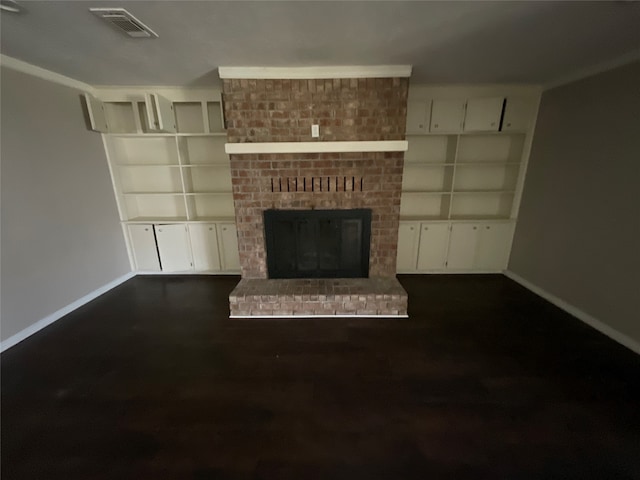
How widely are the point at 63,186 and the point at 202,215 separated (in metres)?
1.51

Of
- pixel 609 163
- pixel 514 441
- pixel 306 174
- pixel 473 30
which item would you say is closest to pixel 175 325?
pixel 306 174

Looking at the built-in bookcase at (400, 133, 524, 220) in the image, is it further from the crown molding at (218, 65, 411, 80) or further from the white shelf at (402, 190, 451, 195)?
the crown molding at (218, 65, 411, 80)

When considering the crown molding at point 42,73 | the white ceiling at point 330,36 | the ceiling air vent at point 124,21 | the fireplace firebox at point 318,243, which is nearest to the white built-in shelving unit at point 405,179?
the crown molding at point 42,73

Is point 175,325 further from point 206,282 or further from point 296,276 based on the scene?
point 296,276

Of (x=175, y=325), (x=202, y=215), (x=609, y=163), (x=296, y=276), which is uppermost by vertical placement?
(x=609, y=163)

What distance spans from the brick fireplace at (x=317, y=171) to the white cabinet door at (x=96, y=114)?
5.53ft

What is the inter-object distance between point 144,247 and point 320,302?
2.71 meters

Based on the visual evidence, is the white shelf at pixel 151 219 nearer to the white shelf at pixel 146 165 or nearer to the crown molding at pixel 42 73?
the white shelf at pixel 146 165

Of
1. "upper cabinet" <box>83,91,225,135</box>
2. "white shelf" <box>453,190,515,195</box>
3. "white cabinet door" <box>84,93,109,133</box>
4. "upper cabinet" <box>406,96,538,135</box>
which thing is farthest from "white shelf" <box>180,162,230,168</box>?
"white shelf" <box>453,190,515,195</box>

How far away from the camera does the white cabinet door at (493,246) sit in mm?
3676

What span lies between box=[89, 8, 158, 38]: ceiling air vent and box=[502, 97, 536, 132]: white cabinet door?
3720mm

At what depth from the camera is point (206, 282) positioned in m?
3.70

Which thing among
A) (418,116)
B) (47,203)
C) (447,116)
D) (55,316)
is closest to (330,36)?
(418,116)

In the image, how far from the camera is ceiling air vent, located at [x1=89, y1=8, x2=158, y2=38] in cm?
166
